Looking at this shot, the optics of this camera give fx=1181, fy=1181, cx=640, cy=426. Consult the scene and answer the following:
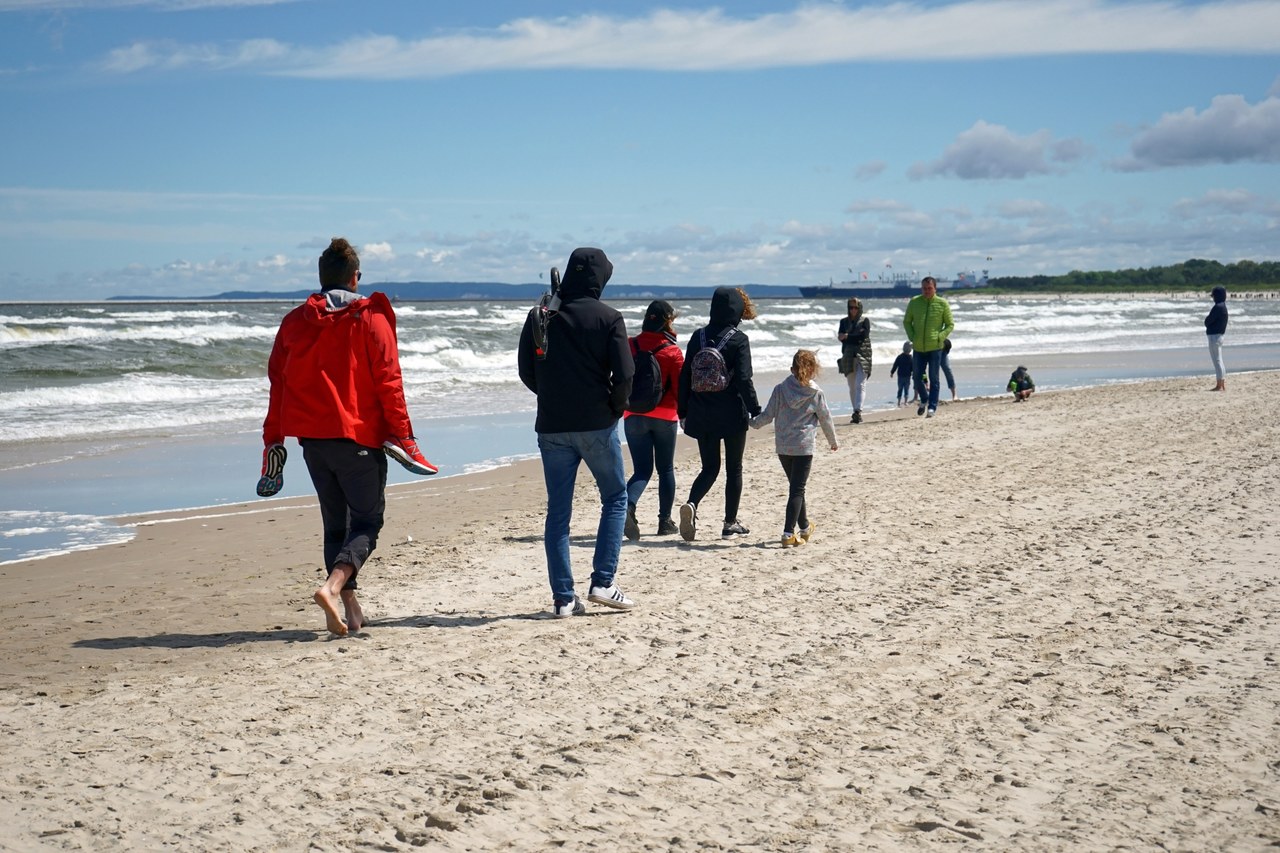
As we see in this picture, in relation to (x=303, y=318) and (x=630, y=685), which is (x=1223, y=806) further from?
(x=303, y=318)

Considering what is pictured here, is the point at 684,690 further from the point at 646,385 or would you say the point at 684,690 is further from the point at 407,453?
the point at 646,385

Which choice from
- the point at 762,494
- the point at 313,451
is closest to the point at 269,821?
the point at 313,451

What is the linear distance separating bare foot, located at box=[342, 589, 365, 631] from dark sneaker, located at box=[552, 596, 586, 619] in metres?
0.98

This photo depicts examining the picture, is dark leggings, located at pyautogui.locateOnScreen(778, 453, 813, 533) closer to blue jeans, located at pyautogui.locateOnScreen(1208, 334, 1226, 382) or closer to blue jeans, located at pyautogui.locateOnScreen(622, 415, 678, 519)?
blue jeans, located at pyautogui.locateOnScreen(622, 415, 678, 519)

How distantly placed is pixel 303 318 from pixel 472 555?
2.76 m

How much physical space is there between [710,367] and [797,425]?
0.71 m

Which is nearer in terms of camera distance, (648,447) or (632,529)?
(648,447)

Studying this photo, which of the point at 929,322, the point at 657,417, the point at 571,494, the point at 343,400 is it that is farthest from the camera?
the point at 929,322

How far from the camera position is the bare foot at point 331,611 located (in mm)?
5438

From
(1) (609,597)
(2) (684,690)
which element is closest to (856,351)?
(1) (609,597)

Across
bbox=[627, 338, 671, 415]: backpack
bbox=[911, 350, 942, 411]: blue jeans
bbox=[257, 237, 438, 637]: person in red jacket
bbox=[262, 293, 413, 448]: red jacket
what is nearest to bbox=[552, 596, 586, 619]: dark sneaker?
bbox=[257, 237, 438, 637]: person in red jacket

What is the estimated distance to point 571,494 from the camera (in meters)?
5.97

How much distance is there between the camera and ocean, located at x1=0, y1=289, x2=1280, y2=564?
1097 centimetres

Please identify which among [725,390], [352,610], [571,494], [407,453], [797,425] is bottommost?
[352,610]
